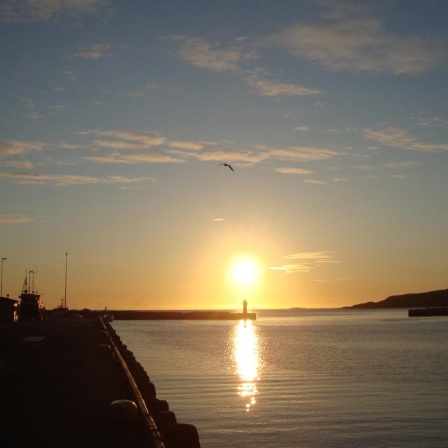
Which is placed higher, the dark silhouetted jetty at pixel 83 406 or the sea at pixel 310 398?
the dark silhouetted jetty at pixel 83 406

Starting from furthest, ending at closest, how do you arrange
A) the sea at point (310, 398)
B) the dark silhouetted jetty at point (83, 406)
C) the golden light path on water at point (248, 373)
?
the golden light path on water at point (248, 373) → the sea at point (310, 398) → the dark silhouetted jetty at point (83, 406)

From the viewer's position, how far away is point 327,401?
105 feet

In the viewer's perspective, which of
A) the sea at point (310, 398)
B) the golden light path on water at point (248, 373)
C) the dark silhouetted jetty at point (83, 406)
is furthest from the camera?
the golden light path on water at point (248, 373)

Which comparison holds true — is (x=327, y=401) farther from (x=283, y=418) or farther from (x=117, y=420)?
(x=117, y=420)

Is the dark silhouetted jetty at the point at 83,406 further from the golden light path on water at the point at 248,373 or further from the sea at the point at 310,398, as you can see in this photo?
the golden light path on water at the point at 248,373

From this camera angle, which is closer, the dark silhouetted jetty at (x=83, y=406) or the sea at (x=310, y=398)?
the dark silhouetted jetty at (x=83, y=406)

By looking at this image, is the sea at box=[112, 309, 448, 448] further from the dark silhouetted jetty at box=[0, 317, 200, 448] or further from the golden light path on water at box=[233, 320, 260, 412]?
the dark silhouetted jetty at box=[0, 317, 200, 448]

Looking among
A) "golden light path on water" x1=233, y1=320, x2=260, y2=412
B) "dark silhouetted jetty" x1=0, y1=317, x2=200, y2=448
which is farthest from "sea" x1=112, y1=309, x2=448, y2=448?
"dark silhouetted jetty" x1=0, y1=317, x2=200, y2=448

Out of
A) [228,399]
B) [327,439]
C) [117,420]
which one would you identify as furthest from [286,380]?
[117,420]

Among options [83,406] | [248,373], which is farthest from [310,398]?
[83,406]

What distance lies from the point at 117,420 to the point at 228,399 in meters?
18.5

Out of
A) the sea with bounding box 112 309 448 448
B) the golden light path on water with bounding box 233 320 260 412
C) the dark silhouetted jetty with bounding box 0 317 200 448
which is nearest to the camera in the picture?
the dark silhouetted jetty with bounding box 0 317 200 448

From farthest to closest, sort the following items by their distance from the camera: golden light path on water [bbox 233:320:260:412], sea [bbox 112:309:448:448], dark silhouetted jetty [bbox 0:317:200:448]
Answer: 1. golden light path on water [bbox 233:320:260:412]
2. sea [bbox 112:309:448:448]
3. dark silhouetted jetty [bbox 0:317:200:448]

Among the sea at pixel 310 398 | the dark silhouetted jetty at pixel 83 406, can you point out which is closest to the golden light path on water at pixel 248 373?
the sea at pixel 310 398
